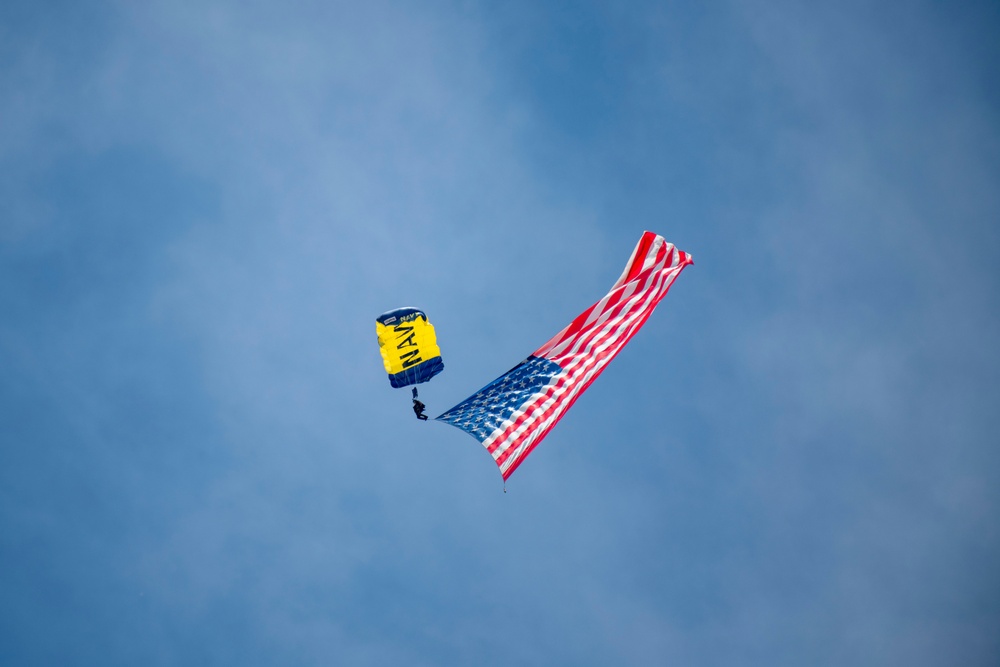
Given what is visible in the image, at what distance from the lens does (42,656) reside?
9300cm

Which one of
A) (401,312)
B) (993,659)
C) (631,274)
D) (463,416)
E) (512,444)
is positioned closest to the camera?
(512,444)

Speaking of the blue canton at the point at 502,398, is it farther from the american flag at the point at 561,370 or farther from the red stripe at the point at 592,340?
the red stripe at the point at 592,340

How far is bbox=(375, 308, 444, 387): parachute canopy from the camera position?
3709 centimetres

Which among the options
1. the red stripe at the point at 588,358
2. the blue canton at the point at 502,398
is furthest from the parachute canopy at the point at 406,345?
the red stripe at the point at 588,358

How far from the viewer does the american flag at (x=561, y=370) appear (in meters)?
26.0

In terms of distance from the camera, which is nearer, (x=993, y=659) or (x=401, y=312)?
(x=401, y=312)

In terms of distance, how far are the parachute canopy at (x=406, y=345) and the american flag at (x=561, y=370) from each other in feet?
30.9

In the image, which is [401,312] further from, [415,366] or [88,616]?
[88,616]

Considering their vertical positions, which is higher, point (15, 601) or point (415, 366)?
point (15, 601)

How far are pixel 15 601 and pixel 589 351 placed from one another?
9207 centimetres

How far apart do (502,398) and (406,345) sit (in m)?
Answer: 10.9

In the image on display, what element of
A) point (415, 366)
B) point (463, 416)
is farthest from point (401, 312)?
point (463, 416)

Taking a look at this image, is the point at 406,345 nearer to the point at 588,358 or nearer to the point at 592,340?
the point at 592,340

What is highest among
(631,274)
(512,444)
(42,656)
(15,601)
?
(15,601)
